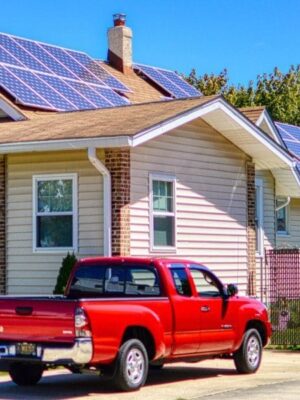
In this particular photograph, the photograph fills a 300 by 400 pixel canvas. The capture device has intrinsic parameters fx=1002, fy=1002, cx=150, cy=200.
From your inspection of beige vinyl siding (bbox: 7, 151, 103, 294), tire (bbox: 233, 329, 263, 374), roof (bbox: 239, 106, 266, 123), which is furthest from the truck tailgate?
roof (bbox: 239, 106, 266, 123)

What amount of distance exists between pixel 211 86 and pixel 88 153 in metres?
39.1

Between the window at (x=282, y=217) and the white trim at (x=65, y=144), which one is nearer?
the white trim at (x=65, y=144)

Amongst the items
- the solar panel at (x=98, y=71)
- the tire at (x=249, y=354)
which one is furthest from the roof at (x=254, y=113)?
the tire at (x=249, y=354)

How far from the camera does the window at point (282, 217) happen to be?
2706cm

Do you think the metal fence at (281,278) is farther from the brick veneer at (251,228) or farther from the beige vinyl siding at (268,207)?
the beige vinyl siding at (268,207)

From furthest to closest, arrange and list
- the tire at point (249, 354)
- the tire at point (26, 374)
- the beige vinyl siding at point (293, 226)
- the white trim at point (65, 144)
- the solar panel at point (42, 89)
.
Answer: the beige vinyl siding at point (293, 226) → the solar panel at point (42, 89) → the white trim at point (65, 144) → the tire at point (249, 354) → the tire at point (26, 374)

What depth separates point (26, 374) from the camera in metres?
14.1

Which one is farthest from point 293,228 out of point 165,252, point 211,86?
point 211,86

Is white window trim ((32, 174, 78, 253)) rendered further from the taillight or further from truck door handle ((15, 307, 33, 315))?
the taillight

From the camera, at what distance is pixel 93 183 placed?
1872 cm

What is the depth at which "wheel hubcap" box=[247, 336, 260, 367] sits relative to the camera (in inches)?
611

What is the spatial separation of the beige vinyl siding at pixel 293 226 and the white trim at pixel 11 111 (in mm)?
9389

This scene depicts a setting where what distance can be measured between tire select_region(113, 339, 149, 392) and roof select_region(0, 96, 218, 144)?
5.07m

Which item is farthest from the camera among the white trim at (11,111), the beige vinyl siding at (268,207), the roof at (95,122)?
the beige vinyl siding at (268,207)
